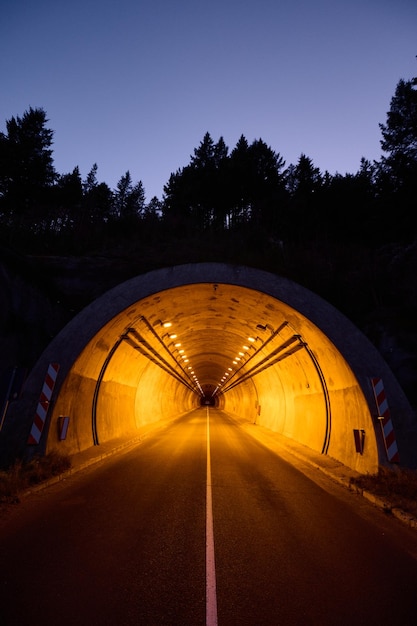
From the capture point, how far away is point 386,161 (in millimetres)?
33969

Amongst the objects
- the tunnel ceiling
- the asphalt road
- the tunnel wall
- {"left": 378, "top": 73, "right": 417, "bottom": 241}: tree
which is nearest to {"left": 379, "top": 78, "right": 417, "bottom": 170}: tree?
{"left": 378, "top": 73, "right": 417, "bottom": 241}: tree

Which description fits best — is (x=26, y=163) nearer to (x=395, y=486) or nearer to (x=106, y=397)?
(x=106, y=397)

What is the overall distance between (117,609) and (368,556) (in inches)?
142

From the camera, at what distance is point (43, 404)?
10219mm

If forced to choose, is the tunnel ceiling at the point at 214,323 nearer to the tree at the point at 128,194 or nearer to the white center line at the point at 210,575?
the white center line at the point at 210,575

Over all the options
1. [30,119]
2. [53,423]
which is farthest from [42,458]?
[30,119]

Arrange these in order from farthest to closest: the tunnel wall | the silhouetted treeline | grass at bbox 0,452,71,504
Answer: the silhouetted treeline < the tunnel wall < grass at bbox 0,452,71,504

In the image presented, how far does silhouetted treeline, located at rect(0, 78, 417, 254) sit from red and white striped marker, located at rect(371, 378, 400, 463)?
21839 millimetres

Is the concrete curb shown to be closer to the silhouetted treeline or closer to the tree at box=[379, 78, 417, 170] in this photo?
the silhouetted treeline

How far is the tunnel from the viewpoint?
33.4ft

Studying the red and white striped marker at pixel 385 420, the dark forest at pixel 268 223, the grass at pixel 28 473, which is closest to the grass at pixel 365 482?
the grass at pixel 28 473

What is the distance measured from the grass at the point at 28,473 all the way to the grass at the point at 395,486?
780 centimetres

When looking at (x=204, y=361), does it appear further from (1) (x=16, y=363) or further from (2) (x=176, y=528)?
(2) (x=176, y=528)

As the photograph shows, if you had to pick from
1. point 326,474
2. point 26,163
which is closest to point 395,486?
point 326,474
